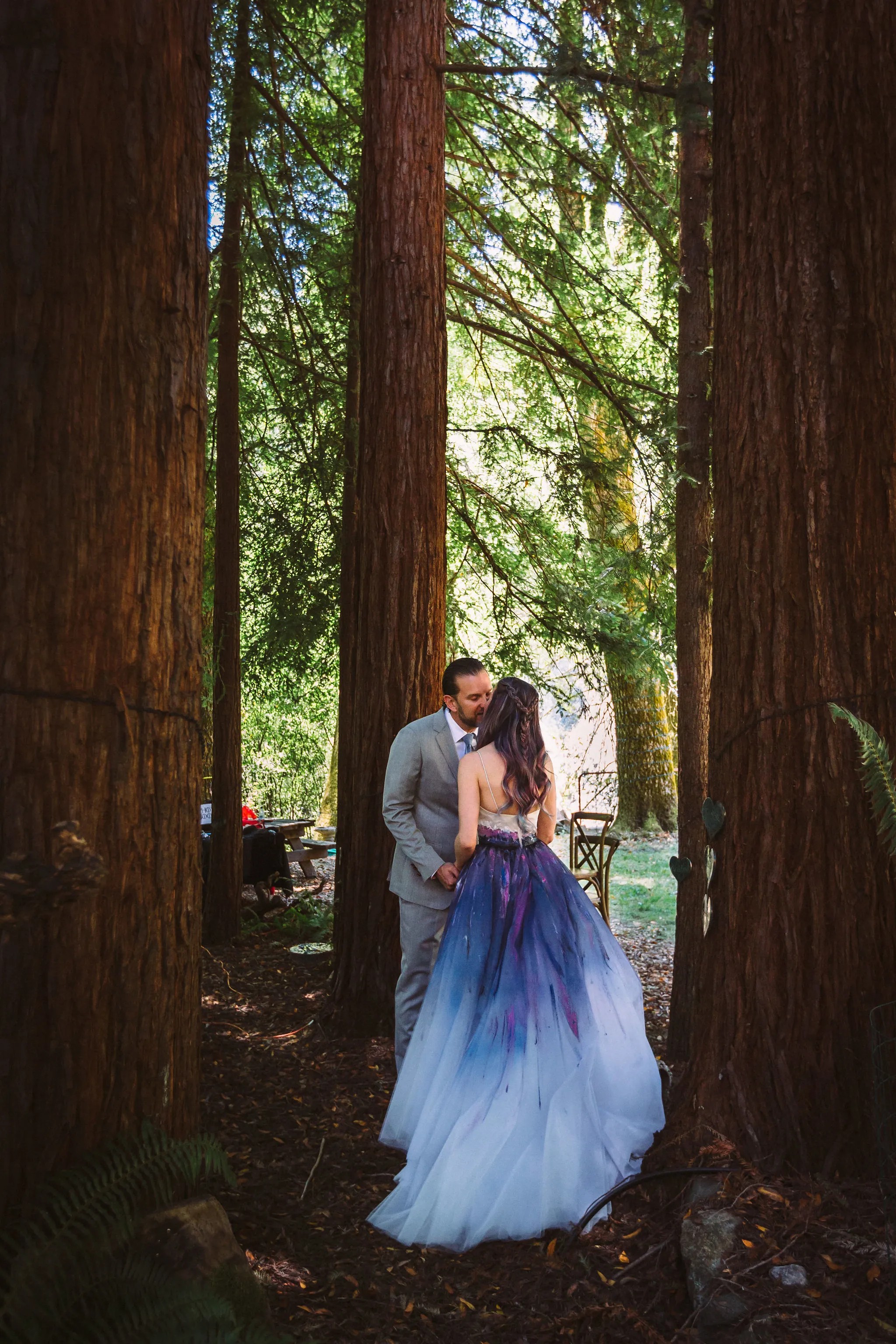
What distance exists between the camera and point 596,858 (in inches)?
444

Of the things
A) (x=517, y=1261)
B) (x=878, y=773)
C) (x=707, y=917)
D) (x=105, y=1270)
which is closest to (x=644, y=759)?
(x=707, y=917)

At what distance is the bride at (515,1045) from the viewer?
3.59 metres

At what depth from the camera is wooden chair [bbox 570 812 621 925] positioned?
9258mm

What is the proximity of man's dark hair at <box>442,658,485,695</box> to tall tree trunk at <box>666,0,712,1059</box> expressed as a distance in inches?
76.7

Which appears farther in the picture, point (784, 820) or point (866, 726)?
point (784, 820)

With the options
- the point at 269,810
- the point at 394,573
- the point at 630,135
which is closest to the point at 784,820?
the point at 394,573

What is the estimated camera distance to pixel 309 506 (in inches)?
362

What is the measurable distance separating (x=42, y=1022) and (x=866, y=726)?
2.13m

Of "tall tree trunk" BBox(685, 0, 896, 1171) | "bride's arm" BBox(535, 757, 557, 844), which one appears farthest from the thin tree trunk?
"tall tree trunk" BBox(685, 0, 896, 1171)

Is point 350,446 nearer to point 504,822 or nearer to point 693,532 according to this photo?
point 693,532

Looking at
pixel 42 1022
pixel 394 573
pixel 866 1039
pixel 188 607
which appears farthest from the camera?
pixel 394 573

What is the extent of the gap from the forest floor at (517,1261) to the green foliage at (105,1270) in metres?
0.43

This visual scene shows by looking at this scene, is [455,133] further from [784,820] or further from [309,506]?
[784,820]

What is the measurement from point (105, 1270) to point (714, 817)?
7.08 feet
